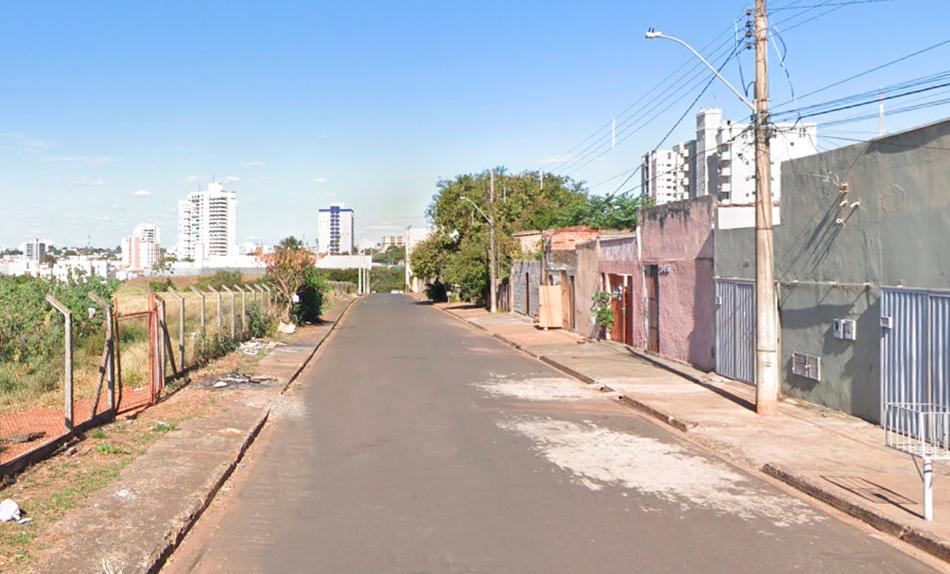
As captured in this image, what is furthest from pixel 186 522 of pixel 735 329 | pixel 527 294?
pixel 527 294

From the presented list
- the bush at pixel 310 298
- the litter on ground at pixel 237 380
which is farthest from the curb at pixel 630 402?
the bush at pixel 310 298

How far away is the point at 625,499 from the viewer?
329 inches

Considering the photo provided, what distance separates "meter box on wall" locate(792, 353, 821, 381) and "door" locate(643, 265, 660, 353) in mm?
8141

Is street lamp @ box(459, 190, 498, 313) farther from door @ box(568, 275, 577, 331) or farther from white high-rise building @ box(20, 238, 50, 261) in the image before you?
white high-rise building @ box(20, 238, 50, 261)

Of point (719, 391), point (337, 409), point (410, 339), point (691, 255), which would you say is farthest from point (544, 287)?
point (337, 409)

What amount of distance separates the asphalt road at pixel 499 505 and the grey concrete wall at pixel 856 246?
3.14m

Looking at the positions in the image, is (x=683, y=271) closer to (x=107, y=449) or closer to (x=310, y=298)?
(x=107, y=449)

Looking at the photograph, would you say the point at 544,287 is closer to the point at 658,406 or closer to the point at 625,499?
the point at 658,406

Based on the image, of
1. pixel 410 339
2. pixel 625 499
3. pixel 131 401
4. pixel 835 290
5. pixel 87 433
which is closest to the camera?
pixel 625 499

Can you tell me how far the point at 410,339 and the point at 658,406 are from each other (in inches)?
674

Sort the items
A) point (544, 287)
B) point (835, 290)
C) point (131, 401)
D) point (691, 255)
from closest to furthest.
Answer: point (835, 290)
point (131, 401)
point (691, 255)
point (544, 287)

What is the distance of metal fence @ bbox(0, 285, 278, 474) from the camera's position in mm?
10242

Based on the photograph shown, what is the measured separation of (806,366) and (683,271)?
665 centimetres

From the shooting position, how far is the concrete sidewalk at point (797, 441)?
769 cm
